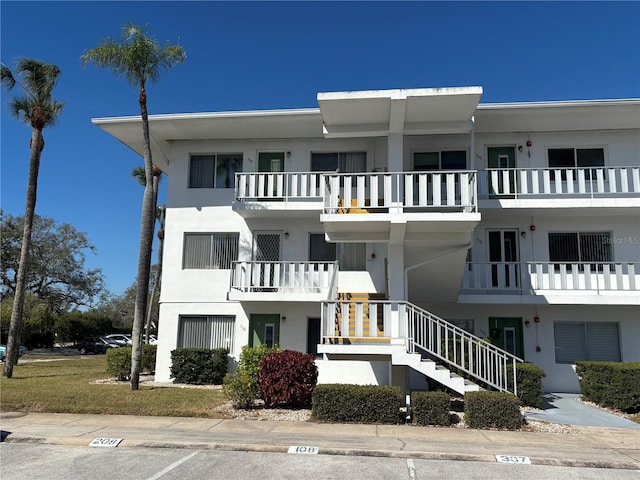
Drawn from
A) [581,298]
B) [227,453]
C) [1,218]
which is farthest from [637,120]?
[1,218]

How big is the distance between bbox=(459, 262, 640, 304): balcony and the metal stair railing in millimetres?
3572

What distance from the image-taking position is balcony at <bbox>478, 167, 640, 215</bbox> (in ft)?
46.6

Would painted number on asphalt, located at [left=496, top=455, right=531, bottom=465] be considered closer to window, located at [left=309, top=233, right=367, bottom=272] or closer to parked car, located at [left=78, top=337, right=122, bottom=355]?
window, located at [left=309, top=233, right=367, bottom=272]

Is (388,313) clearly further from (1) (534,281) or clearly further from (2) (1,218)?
(2) (1,218)

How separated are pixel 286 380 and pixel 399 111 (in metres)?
6.67

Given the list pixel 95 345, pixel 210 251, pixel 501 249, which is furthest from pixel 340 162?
pixel 95 345

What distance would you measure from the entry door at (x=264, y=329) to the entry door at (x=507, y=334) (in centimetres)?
644

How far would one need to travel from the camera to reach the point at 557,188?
1441 cm

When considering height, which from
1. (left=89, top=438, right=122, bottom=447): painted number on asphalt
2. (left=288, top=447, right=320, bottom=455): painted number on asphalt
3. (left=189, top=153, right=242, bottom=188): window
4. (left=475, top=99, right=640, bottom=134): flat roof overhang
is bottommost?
(left=89, top=438, right=122, bottom=447): painted number on asphalt

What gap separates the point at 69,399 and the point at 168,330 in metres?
4.69

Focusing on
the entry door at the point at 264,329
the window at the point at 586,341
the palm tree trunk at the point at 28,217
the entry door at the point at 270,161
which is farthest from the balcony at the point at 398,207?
the palm tree trunk at the point at 28,217

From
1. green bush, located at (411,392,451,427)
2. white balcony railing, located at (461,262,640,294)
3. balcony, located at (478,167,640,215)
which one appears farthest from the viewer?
white balcony railing, located at (461,262,640,294)

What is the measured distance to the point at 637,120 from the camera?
1488cm

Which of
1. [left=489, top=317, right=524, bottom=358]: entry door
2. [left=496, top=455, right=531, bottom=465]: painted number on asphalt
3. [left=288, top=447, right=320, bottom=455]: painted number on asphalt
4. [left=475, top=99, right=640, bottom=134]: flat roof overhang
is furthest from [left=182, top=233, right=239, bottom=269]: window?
[left=496, top=455, right=531, bottom=465]: painted number on asphalt
